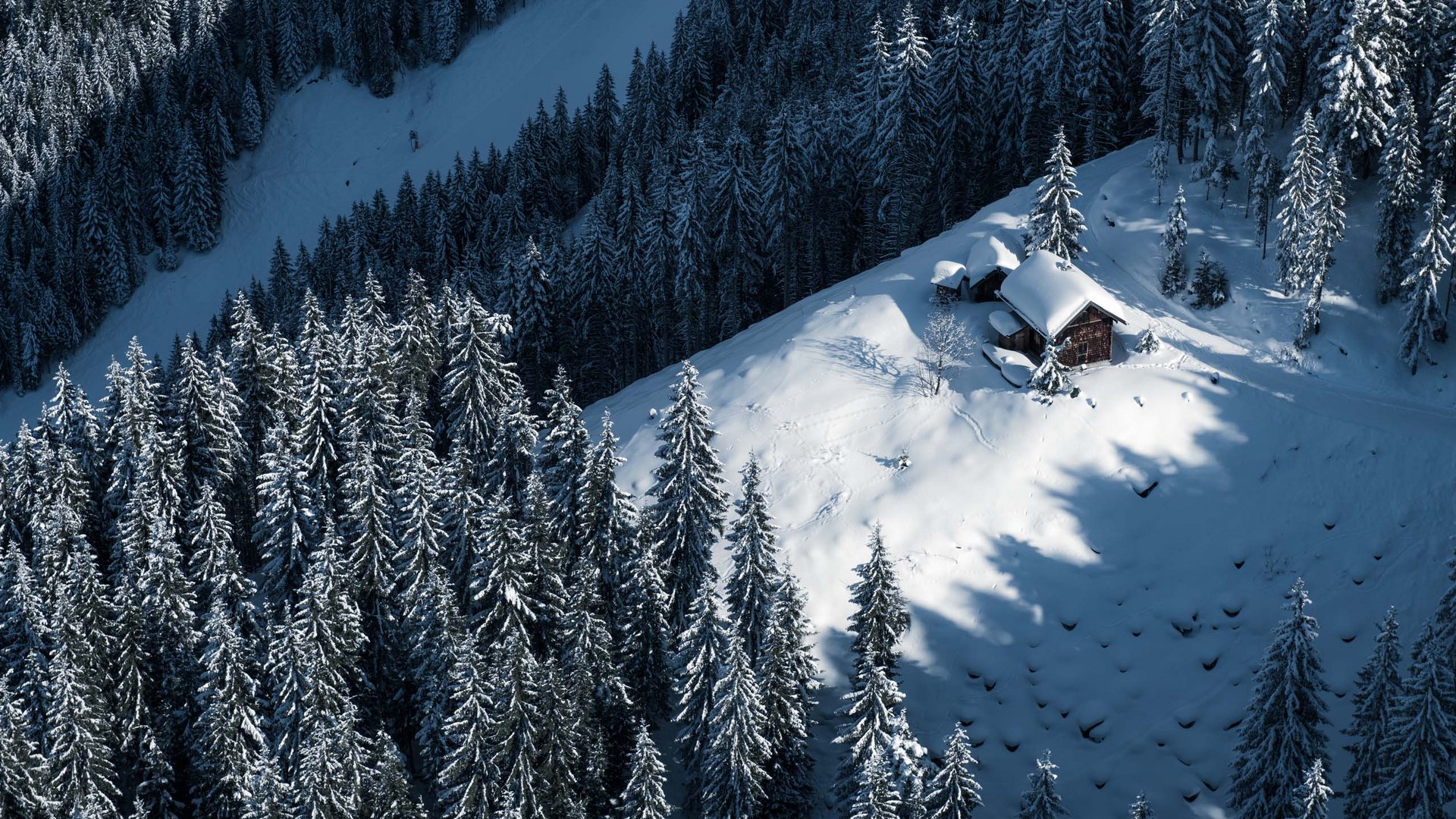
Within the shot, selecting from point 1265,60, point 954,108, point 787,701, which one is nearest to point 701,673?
point 787,701

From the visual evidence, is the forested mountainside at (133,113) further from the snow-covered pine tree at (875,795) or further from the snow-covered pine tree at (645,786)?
the snow-covered pine tree at (875,795)

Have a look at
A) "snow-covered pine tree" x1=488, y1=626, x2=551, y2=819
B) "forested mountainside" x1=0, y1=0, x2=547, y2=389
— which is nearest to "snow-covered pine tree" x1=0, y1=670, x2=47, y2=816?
"snow-covered pine tree" x1=488, y1=626, x2=551, y2=819

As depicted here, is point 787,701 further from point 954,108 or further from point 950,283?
point 954,108

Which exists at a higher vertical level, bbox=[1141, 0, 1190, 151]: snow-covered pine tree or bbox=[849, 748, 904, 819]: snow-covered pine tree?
bbox=[1141, 0, 1190, 151]: snow-covered pine tree

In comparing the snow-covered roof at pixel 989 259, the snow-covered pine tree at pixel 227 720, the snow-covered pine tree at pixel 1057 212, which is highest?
the snow-covered pine tree at pixel 1057 212

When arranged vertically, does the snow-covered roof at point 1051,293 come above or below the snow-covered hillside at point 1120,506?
above

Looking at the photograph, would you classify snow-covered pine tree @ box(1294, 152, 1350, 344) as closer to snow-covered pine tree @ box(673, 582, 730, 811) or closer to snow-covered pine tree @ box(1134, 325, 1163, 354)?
snow-covered pine tree @ box(1134, 325, 1163, 354)

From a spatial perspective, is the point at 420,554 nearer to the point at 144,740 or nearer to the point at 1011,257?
the point at 144,740

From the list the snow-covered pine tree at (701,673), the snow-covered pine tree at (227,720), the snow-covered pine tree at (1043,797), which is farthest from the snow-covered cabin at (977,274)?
the snow-covered pine tree at (227,720)
